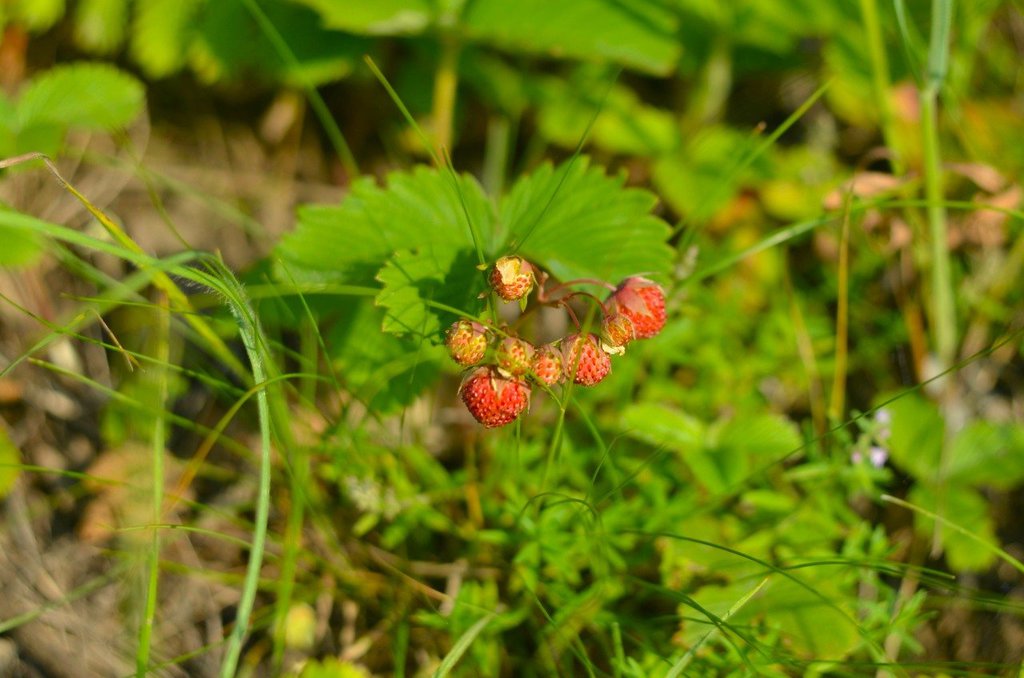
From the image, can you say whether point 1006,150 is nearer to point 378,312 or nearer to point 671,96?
point 671,96

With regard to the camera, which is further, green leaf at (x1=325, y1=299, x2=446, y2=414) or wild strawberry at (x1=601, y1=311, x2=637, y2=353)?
green leaf at (x1=325, y1=299, x2=446, y2=414)

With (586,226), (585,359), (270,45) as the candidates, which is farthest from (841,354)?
(270,45)

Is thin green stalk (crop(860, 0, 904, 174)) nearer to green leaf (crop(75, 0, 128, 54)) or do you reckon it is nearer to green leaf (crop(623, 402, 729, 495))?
green leaf (crop(623, 402, 729, 495))

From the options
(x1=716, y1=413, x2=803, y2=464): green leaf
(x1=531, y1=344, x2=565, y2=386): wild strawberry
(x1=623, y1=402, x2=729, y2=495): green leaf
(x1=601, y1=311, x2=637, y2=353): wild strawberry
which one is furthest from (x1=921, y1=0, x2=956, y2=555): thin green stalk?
(x1=531, y1=344, x2=565, y2=386): wild strawberry

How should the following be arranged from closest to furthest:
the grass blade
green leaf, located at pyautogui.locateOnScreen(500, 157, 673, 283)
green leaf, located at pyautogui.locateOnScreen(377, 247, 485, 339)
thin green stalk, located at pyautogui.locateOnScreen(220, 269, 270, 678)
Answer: thin green stalk, located at pyautogui.locateOnScreen(220, 269, 270, 678) → the grass blade → green leaf, located at pyautogui.locateOnScreen(377, 247, 485, 339) → green leaf, located at pyautogui.locateOnScreen(500, 157, 673, 283)

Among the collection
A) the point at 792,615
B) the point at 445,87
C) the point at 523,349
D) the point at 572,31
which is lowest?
the point at 792,615

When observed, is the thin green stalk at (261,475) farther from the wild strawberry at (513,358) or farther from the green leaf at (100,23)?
the green leaf at (100,23)

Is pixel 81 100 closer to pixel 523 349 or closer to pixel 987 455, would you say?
pixel 523 349
